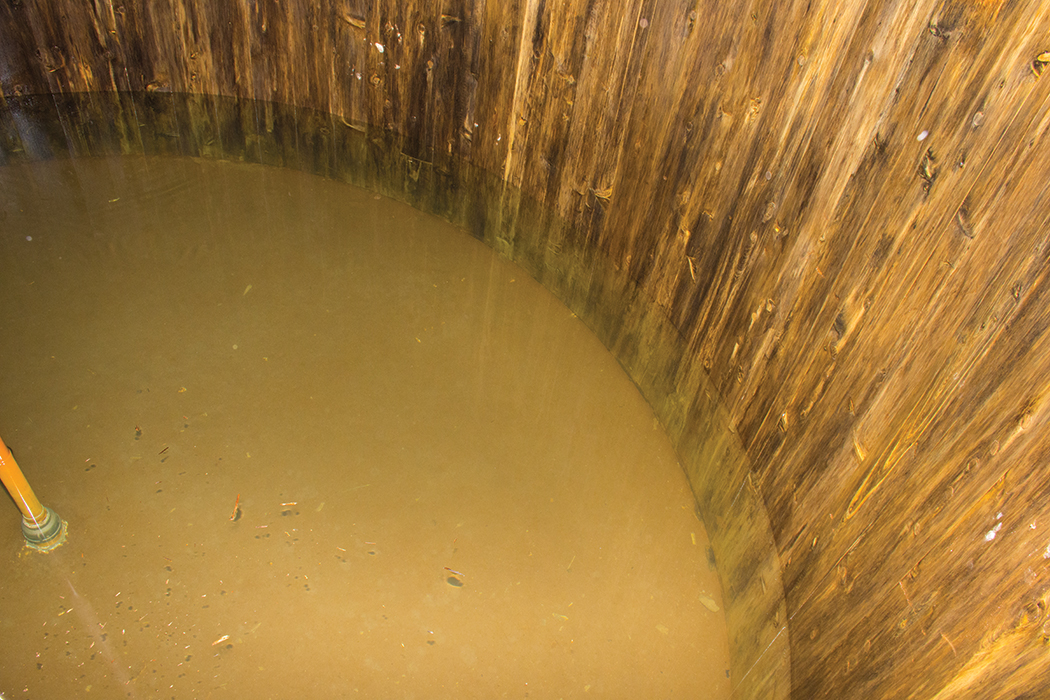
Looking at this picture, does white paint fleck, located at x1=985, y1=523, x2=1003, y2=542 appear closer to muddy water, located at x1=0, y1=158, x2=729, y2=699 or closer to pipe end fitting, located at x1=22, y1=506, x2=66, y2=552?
muddy water, located at x1=0, y1=158, x2=729, y2=699

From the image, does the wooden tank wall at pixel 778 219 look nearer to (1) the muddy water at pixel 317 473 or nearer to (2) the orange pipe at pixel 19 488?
(1) the muddy water at pixel 317 473

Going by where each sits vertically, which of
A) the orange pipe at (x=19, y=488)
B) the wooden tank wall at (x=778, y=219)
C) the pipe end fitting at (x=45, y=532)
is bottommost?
the pipe end fitting at (x=45, y=532)

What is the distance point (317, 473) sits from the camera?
182cm

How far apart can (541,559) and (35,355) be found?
145 cm

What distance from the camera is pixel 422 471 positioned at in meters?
1.87

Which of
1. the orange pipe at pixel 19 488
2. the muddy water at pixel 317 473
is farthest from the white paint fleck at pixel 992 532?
the orange pipe at pixel 19 488

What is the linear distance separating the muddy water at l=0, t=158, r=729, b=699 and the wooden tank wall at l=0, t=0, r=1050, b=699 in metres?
0.20

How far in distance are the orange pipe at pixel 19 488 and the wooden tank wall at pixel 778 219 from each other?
4.96 feet

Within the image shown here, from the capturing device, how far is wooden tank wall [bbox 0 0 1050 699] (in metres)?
1.01

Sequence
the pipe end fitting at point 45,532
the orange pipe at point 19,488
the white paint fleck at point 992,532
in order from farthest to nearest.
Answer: the pipe end fitting at point 45,532 → the orange pipe at point 19,488 → the white paint fleck at point 992,532

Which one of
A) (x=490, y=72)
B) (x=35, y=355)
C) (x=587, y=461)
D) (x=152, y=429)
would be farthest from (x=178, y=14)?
(x=587, y=461)

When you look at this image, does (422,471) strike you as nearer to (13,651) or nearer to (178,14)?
(13,651)

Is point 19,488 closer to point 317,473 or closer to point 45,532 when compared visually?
point 45,532

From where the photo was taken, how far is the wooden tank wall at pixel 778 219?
1.01 m
